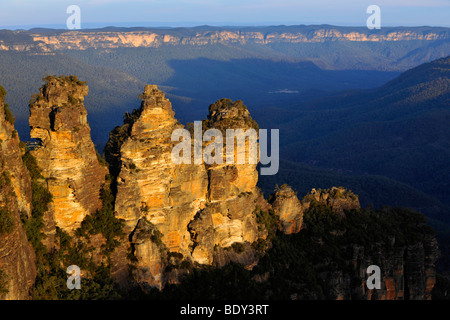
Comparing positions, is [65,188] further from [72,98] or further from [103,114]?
[103,114]

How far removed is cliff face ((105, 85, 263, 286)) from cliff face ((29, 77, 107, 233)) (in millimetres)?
1971

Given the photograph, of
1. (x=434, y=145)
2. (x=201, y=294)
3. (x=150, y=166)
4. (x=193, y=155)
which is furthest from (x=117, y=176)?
(x=434, y=145)

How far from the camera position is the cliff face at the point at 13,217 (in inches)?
825

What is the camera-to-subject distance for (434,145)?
394 ft

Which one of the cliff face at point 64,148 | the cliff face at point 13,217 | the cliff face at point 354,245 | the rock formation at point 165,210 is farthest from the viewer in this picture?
the cliff face at point 354,245

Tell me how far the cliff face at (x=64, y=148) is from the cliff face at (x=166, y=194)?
1971 millimetres

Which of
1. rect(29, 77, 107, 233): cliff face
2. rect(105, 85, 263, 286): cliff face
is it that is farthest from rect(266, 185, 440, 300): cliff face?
rect(29, 77, 107, 233): cliff face

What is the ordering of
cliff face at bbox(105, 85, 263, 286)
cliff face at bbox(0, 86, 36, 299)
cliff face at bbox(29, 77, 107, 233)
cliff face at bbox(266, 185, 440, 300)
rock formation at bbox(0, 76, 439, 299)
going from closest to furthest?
cliff face at bbox(0, 86, 36, 299)
rock formation at bbox(0, 76, 439, 299)
cliff face at bbox(29, 77, 107, 233)
cliff face at bbox(105, 85, 263, 286)
cliff face at bbox(266, 185, 440, 300)

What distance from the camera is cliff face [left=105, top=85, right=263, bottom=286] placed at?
27.2m

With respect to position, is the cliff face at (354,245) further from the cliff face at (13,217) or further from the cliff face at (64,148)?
the cliff face at (13,217)

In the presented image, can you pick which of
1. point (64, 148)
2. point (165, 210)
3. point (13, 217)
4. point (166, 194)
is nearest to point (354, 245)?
point (165, 210)

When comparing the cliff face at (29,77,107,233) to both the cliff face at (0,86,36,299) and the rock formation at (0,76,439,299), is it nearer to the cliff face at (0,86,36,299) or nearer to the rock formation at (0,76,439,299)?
the rock formation at (0,76,439,299)

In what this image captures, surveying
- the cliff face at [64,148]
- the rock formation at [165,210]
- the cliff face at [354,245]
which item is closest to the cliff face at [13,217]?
the rock formation at [165,210]

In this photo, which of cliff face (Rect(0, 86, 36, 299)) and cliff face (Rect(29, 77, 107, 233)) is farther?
cliff face (Rect(29, 77, 107, 233))
